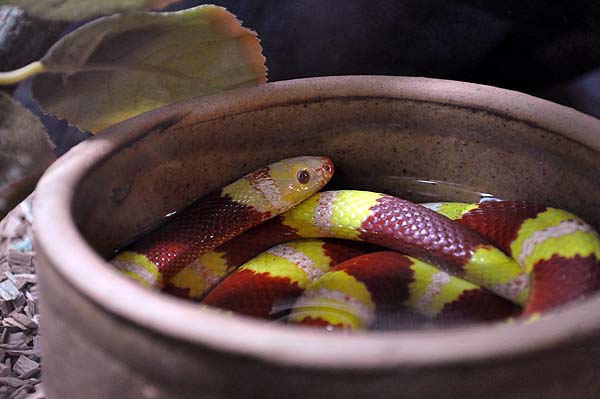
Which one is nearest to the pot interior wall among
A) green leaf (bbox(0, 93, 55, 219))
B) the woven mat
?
green leaf (bbox(0, 93, 55, 219))

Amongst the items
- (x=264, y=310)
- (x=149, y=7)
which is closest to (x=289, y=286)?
(x=264, y=310)

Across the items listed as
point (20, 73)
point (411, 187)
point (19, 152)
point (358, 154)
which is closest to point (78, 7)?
point (20, 73)

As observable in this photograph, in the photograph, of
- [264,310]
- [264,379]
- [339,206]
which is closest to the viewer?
[264,379]

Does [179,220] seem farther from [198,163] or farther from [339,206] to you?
[339,206]

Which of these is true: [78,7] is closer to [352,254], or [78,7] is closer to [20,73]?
[20,73]

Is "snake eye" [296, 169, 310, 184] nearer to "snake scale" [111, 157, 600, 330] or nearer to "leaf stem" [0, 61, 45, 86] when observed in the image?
"snake scale" [111, 157, 600, 330]

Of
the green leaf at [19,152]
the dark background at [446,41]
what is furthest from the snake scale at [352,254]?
the dark background at [446,41]

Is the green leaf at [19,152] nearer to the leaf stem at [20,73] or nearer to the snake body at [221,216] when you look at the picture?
the leaf stem at [20,73]
